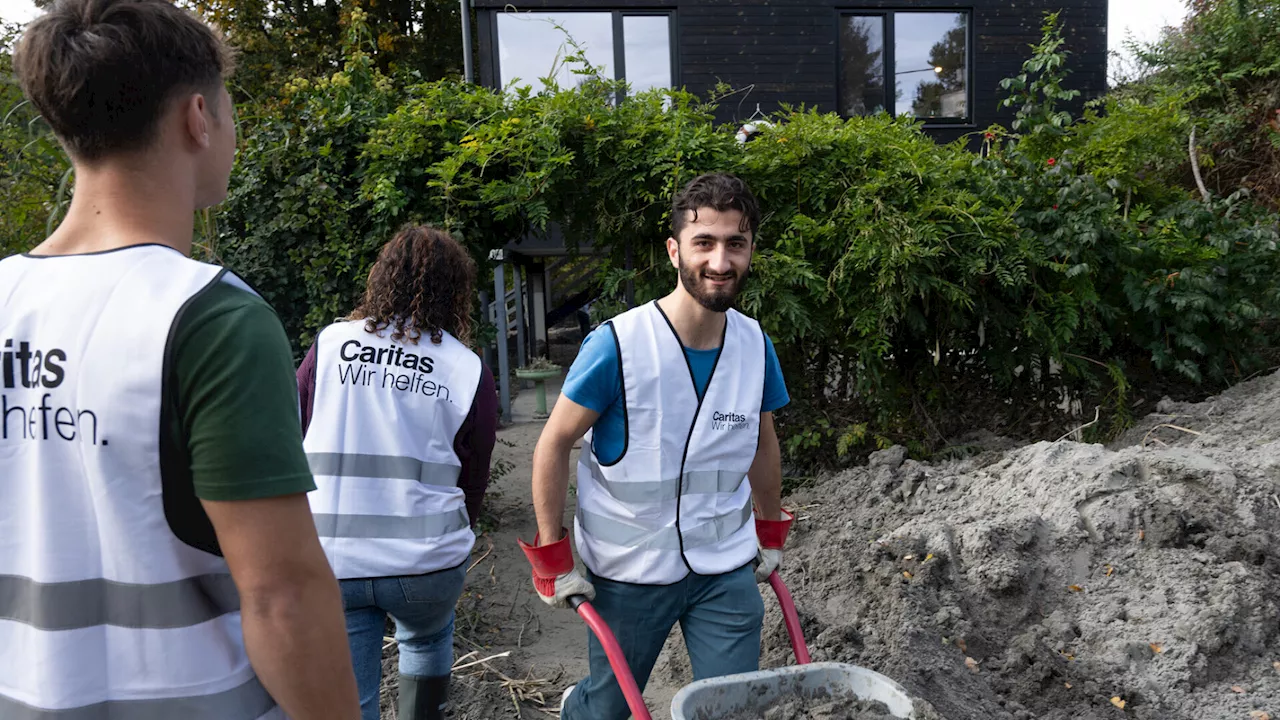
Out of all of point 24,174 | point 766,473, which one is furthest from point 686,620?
point 24,174

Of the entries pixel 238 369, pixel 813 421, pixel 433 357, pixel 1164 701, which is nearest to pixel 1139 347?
pixel 813 421

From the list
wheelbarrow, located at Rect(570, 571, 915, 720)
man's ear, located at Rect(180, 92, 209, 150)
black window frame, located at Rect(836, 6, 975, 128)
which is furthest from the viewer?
black window frame, located at Rect(836, 6, 975, 128)

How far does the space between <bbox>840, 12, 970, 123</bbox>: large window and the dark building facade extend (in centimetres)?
2

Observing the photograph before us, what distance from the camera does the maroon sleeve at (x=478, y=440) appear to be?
3.10 metres

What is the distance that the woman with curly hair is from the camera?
112 inches

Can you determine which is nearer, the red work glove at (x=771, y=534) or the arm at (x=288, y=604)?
the arm at (x=288, y=604)

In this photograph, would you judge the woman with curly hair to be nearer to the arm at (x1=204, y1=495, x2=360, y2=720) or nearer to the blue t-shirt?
the blue t-shirt

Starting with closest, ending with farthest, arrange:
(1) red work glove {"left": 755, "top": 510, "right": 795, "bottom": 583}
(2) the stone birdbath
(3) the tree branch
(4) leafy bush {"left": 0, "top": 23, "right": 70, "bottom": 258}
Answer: (1) red work glove {"left": 755, "top": 510, "right": 795, "bottom": 583} < (4) leafy bush {"left": 0, "top": 23, "right": 70, "bottom": 258} < (3) the tree branch < (2) the stone birdbath

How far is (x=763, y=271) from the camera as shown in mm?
5285

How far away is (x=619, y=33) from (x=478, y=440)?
1086 cm

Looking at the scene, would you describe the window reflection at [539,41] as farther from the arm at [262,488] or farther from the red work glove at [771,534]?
the arm at [262,488]

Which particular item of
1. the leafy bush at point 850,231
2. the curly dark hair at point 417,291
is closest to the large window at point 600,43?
the leafy bush at point 850,231

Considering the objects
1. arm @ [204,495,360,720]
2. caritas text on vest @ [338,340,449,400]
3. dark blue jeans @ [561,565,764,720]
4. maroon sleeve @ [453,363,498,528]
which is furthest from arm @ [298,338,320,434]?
arm @ [204,495,360,720]

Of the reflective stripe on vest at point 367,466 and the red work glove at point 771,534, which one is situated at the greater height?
the reflective stripe on vest at point 367,466
